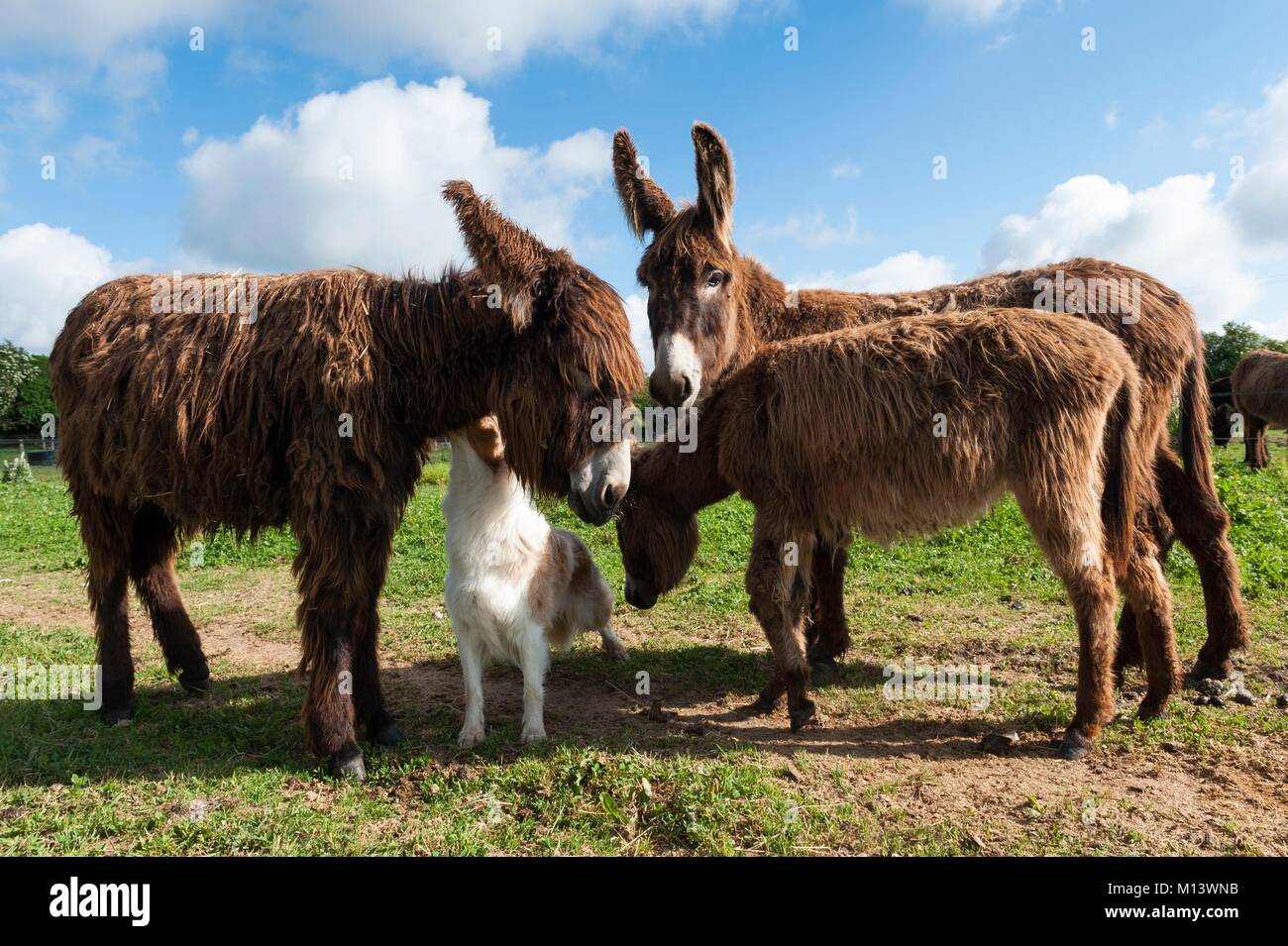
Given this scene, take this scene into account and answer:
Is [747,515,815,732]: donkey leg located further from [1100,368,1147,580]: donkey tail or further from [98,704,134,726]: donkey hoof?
[98,704,134,726]: donkey hoof

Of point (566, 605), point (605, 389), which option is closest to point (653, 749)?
point (566, 605)

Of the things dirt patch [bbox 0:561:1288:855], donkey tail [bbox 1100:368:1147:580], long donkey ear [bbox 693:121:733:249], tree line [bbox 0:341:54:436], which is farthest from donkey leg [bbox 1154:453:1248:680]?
tree line [bbox 0:341:54:436]

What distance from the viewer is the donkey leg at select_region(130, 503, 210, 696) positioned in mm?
4961

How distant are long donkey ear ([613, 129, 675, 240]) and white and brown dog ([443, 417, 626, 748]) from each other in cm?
268

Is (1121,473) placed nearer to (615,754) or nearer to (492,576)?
(615,754)

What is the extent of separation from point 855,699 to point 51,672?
602 centimetres

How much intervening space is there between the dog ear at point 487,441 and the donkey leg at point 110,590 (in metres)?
2.27

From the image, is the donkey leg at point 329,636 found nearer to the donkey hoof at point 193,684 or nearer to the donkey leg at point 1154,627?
the donkey hoof at point 193,684

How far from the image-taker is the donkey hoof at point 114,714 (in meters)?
4.75

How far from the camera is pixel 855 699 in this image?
5.23 m

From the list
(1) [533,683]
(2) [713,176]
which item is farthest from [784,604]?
(2) [713,176]

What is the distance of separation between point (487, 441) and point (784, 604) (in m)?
2.15

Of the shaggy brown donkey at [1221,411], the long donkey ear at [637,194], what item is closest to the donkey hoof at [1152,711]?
the long donkey ear at [637,194]
